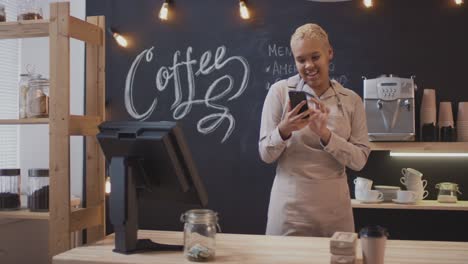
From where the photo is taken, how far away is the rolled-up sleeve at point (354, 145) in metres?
2.18

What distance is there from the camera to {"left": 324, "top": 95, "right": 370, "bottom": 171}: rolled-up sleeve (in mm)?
2180

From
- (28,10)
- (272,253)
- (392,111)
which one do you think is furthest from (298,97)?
(392,111)

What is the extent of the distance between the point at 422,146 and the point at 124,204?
227 centimetres

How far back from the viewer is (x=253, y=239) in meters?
1.96

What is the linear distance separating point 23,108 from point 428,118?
2.48 meters

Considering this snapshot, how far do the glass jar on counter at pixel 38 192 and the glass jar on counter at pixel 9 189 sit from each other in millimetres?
112

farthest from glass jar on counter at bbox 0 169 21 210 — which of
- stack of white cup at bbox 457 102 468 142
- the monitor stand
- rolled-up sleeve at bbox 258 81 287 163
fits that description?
stack of white cup at bbox 457 102 468 142

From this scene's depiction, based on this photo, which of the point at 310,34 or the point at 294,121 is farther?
the point at 310,34

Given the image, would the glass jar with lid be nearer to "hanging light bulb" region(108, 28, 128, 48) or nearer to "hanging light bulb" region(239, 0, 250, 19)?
"hanging light bulb" region(239, 0, 250, 19)

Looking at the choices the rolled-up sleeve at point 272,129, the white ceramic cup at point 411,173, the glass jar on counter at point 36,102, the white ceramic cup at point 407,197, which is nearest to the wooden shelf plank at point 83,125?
the glass jar on counter at point 36,102

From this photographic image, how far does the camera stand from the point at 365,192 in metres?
3.42

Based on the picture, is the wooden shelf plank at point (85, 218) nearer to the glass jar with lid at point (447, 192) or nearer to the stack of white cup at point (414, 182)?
the stack of white cup at point (414, 182)

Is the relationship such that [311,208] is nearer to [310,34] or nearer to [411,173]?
[310,34]

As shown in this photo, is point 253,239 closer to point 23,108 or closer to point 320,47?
point 320,47
